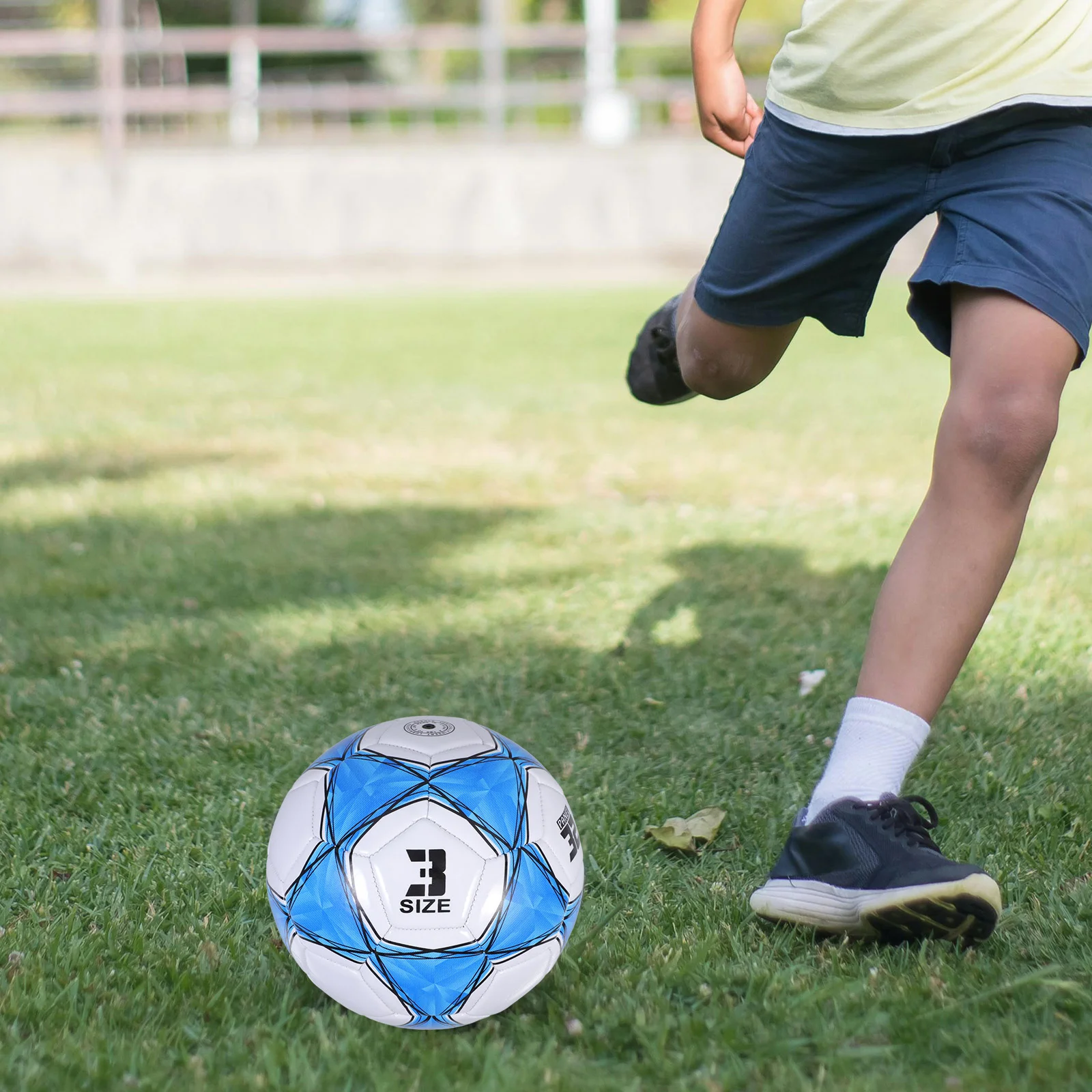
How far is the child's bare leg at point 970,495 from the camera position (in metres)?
1.97

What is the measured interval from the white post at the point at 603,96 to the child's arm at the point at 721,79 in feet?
62.0

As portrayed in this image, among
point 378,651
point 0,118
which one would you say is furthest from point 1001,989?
point 0,118

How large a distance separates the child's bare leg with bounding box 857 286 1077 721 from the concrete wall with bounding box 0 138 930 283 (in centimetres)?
1804

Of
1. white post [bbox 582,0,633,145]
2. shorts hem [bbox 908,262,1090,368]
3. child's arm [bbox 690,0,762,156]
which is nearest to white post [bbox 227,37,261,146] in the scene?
white post [bbox 582,0,633,145]

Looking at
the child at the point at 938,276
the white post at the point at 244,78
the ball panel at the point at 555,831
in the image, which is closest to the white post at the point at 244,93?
the white post at the point at 244,78

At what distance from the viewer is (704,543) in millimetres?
4375

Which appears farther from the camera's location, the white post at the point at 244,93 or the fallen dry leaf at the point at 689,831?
the white post at the point at 244,93

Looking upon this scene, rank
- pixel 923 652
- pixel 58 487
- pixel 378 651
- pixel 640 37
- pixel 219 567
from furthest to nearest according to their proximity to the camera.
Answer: pixel 640 37 → pixel 58 487 → pixel 219 567 → pixel 378 651 → pixel 923 652

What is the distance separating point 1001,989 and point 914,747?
1.35ft

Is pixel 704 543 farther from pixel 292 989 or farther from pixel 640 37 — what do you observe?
pixel 640 37

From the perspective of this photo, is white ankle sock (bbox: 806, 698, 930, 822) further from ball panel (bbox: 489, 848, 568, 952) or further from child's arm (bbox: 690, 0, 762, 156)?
child's arm (bbox: 690, 0, 762, 156)

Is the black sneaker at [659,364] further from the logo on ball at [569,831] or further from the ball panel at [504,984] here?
the ball panel at [504,984]

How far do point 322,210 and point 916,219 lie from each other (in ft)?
61.2

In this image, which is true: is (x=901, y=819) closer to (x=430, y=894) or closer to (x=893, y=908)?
(x=893, y=908)
